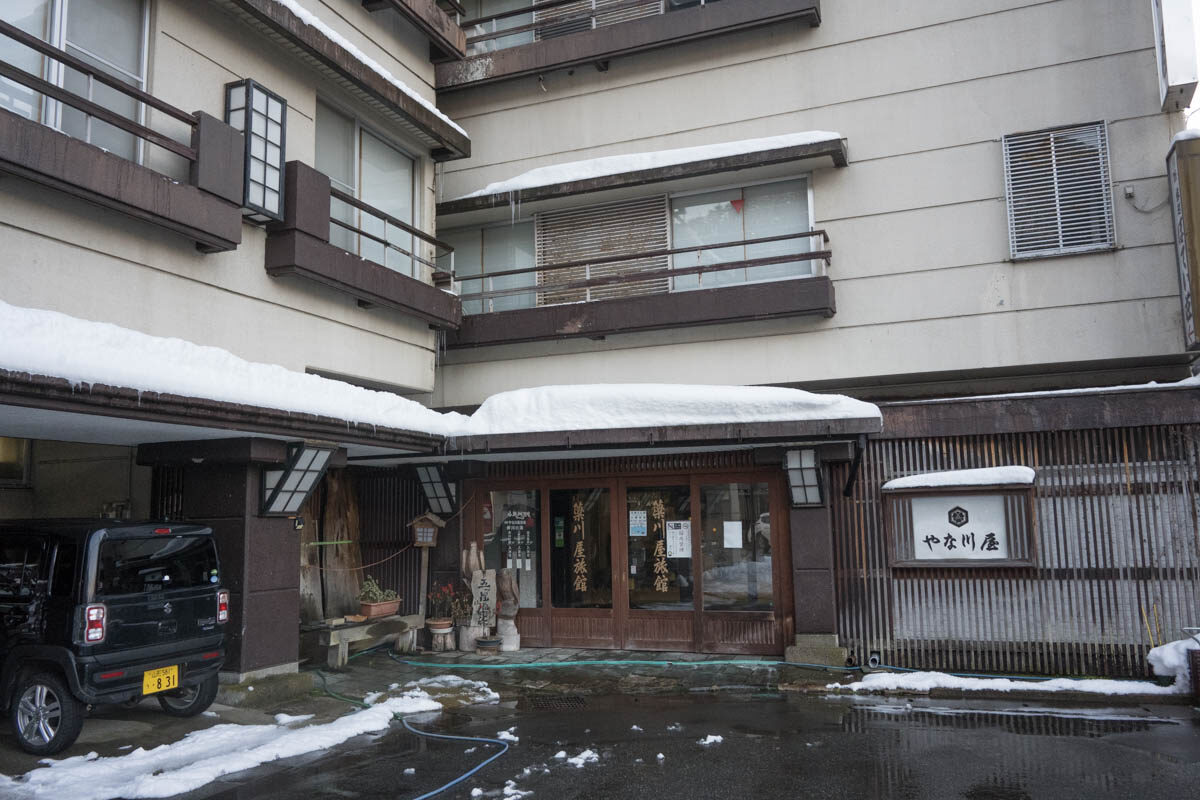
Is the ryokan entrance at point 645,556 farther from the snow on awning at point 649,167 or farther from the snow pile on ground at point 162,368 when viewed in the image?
the snow on awning at point 649,167

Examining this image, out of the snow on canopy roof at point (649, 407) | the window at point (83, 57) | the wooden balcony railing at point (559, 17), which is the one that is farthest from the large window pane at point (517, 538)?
the wooden balcony railing at point (559, 17)

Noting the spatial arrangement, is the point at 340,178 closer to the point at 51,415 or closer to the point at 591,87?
the point at 591,87

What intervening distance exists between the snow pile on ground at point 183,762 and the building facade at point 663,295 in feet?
5.54

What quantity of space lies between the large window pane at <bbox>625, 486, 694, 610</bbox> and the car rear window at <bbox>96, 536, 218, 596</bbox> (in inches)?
245

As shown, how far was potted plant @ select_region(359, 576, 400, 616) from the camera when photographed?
41.6 ft

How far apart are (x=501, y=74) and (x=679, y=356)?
20.7 feet

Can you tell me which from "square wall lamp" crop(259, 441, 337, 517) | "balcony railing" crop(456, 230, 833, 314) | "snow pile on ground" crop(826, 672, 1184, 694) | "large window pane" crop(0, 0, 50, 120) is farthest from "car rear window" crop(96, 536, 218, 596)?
"balcony railing" crop(456, 230, 833, 314)

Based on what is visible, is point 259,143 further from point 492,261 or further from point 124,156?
point 492,261

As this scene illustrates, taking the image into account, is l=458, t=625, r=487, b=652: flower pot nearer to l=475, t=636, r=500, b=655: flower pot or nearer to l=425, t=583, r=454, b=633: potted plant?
l=475, t=636, r=500, b=655: flower pot

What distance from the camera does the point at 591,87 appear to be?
15266 mm

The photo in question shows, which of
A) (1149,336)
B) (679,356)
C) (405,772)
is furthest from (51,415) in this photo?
(1149,336)

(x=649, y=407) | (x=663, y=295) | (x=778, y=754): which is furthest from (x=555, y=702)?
(x=663, y=295)

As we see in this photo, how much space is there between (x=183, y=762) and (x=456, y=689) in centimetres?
367

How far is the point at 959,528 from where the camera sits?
1112 centimetres
